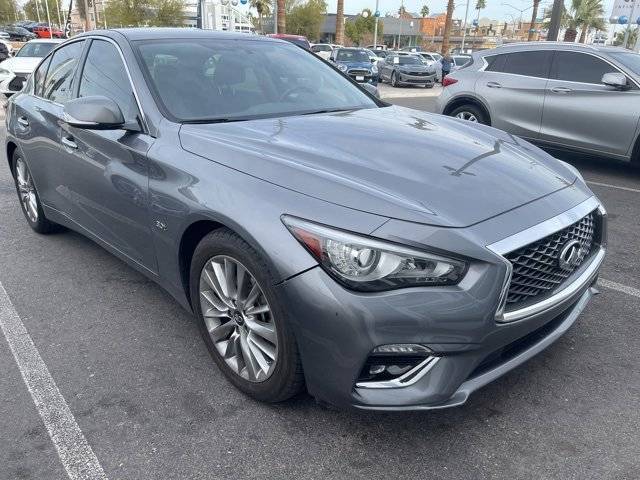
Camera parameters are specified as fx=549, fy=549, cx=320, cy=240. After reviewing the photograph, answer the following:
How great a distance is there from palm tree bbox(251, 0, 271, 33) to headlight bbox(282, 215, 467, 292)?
186 ft

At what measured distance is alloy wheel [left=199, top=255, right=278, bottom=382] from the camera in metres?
2.35

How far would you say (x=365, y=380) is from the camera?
6.79 feet

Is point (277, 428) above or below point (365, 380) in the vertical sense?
below

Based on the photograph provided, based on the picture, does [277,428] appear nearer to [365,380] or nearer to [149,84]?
[365,380]

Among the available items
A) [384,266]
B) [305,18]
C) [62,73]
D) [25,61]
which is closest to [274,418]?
[384,266]

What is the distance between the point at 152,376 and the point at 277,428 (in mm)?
779

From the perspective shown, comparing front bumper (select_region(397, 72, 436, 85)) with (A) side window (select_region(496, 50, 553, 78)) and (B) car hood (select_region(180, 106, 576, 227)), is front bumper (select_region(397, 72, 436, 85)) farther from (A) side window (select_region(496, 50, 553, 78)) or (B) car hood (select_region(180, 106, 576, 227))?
(B) car hood (select_region(180, 106, 576, 227))

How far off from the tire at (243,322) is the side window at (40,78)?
272 cm

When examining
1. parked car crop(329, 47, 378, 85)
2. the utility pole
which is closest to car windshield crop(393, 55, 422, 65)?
parked car crop(329, 47, 378, 85)

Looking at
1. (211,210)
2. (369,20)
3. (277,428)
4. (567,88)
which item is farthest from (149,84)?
(369,20)

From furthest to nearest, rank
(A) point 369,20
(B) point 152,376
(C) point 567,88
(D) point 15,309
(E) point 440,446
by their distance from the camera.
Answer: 1. (A) point 369,20
2. (C) point 567,88
3. (D) point 15,309
4. (B) point 152,376
5. (E) point 440,446

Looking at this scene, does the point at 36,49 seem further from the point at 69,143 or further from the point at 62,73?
the point at 69,143

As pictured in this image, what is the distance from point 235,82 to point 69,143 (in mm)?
1230

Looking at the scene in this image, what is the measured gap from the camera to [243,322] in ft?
8.21
